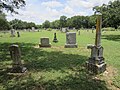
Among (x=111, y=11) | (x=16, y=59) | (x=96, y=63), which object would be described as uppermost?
(x=111, y=11)

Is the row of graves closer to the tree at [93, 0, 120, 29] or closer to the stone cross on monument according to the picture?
the stone cross on monument

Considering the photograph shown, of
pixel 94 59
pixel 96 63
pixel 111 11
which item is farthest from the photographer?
pixel 111 11

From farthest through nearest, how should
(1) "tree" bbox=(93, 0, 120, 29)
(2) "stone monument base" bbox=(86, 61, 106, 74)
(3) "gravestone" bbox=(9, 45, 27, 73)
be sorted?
(1) "tree" bbox=(93, 0, 120, 29)
(2) "stone monument base" bbox=(86, 61, 106, 74)
(3) "gravestone" bbox=(9, 45, 27, 73)

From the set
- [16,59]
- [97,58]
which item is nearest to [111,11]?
[97,58]

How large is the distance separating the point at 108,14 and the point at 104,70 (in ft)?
66.6

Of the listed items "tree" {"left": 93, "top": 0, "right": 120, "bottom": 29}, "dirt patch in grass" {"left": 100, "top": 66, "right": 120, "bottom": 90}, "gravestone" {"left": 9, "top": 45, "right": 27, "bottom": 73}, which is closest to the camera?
"dirt patch in grass" {"left": 100, "top": 66, "right": 120, "bottom": 90}

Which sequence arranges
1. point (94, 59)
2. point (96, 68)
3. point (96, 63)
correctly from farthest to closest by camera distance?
1. point (94, 59)
2. point (96, 63)
3. point (96, 68)

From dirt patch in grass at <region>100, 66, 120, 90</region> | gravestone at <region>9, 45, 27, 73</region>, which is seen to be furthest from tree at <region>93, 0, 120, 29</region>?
gravestone at <region>9, 45, 27, 73</region>

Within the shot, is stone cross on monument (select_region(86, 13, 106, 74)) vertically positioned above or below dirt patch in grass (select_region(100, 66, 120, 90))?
above

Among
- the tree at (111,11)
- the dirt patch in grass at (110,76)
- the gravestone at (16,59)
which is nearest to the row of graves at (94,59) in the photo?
the gravestone at (16,59)

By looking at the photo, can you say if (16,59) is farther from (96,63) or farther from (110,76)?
(110,76)

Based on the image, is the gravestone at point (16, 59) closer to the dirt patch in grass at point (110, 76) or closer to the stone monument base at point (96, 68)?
the stone monument base at point (96, 68)

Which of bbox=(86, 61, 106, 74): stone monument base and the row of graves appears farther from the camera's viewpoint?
bbox=(86, 61, 106, 74): stone monument base

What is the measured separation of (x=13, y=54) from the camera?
6.97m
